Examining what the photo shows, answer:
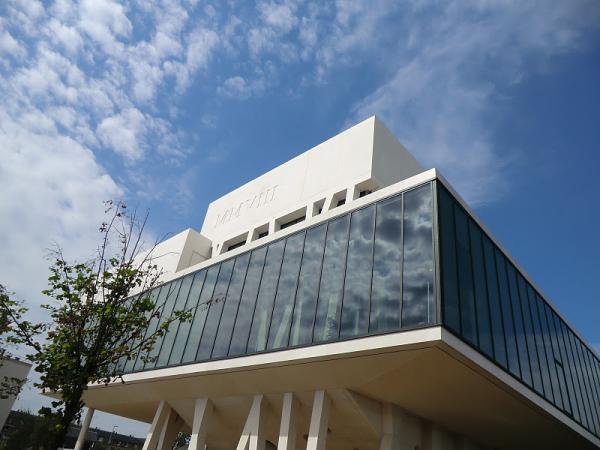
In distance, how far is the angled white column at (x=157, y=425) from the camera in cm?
2462

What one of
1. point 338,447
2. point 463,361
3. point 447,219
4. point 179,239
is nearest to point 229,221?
point 179,239

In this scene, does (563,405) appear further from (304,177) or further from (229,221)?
(229,221)

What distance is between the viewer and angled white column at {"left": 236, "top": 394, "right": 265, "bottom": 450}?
18812 mm

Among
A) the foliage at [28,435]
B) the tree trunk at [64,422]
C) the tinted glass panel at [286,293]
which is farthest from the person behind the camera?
the foliage at [28,435]

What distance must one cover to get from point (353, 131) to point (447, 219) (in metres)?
11.3

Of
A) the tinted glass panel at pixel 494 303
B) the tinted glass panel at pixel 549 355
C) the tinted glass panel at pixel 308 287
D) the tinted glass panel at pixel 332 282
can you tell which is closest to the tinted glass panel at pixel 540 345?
the tinted glass panel at pixel 549 355

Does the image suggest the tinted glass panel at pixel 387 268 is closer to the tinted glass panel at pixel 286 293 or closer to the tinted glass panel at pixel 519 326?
the tinted glass panel at pixel 286 293

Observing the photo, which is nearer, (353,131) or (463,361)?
(463,361)

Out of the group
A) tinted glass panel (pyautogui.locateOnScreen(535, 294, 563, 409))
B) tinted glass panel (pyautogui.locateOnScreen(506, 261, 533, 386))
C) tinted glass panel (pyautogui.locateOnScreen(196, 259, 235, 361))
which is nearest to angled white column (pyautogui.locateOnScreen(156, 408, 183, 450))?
tinted glass panel (pyautogui.locateOnScreen(196, 259, 235, 361))

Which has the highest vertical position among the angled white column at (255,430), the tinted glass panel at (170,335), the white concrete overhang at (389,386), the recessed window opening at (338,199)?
the recessed window opening at (338,199)

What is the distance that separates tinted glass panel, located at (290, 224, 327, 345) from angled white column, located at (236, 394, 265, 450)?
450 centimetres

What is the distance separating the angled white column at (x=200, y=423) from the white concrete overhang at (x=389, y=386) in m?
0.43

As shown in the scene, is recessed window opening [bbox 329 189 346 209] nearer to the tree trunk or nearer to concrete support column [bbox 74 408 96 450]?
the tree trunk

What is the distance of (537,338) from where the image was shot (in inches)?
837
